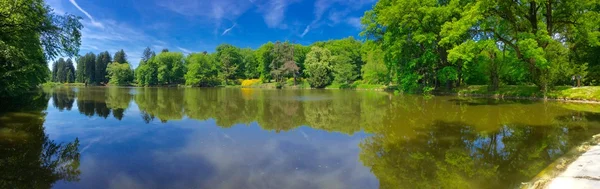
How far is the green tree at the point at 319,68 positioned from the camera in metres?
63.8

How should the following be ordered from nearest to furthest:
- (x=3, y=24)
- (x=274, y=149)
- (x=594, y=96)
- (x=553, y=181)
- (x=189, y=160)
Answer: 1. (x=553, y=181)
2. (x=189, y=160)
3. (x=274, y=149)
4. (x=3, y=24)
5. (x=594, y=96)

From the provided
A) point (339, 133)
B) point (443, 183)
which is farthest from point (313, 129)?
point (443, 183)

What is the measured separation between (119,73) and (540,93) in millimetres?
108970

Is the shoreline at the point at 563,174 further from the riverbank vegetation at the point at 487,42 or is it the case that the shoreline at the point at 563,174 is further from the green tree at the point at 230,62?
the green tree at the point at 230,62

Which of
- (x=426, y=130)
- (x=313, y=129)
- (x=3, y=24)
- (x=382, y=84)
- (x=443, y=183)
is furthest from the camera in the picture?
(x=382, y=84)

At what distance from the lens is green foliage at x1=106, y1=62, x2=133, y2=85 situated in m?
98.6

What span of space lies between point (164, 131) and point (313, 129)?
5.41 meters

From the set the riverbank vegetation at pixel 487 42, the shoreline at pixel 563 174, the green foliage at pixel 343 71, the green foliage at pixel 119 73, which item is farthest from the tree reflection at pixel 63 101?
the green foliage at pixel 119 73

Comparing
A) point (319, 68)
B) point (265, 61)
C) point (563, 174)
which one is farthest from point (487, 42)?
point (265, 61)

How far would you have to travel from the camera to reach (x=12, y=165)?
6160 mm

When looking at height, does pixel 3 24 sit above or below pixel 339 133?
above

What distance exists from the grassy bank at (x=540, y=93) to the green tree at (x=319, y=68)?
115 feet

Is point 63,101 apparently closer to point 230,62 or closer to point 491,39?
point 491,39

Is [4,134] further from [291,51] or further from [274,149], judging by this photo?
[291,51]
